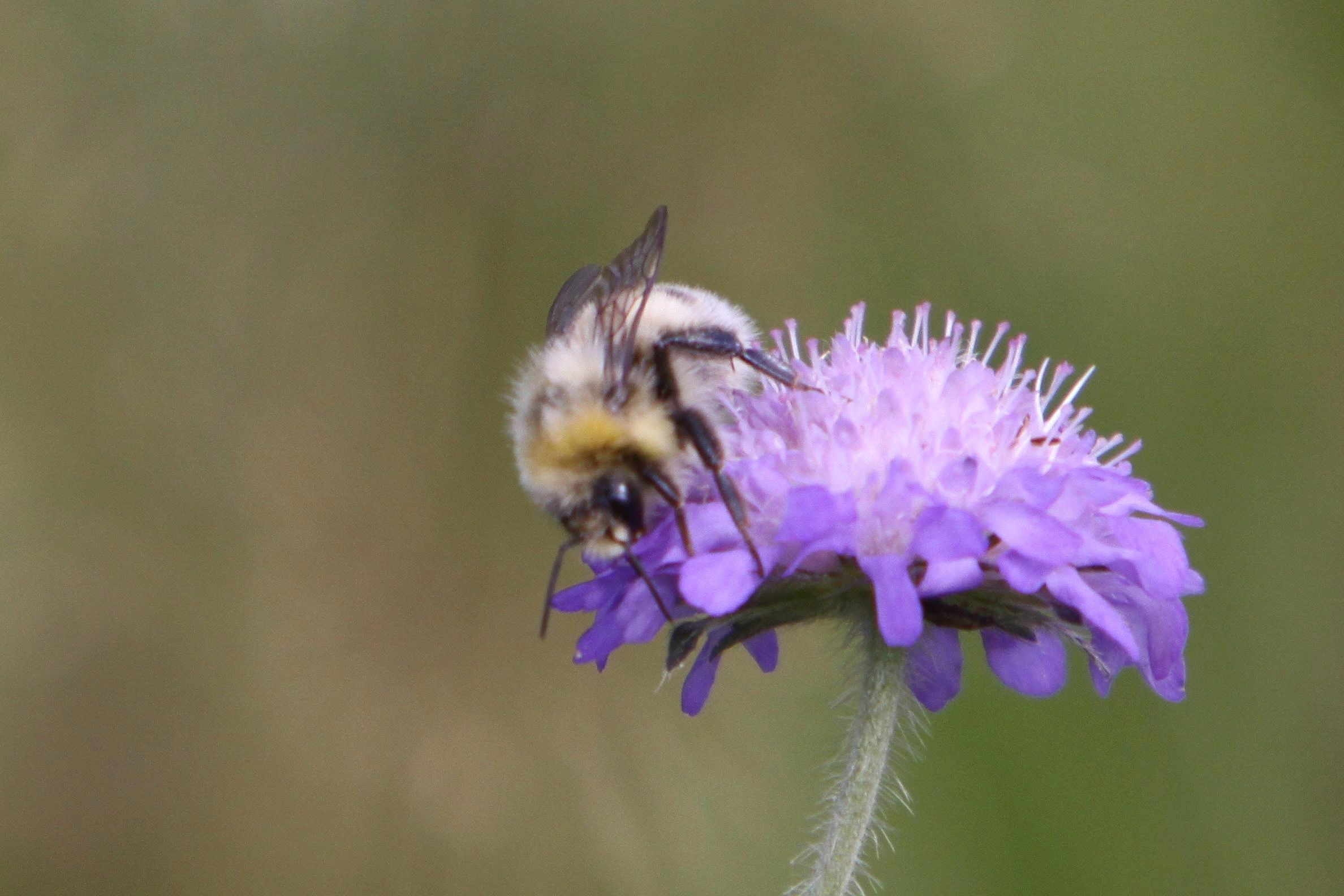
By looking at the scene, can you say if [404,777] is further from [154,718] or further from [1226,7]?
[1226,7]

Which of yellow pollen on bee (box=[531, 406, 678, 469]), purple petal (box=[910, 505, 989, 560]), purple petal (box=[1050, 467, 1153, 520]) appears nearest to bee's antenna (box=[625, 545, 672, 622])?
yellow pollen on bee (box=[531, 406, 678, 469])

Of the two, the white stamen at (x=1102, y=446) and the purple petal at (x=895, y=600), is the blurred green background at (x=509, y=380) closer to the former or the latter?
the white stamen at (x=1102, y=446)

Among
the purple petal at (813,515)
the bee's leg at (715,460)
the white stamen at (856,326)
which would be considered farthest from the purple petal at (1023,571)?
the white stamen at (856,326)

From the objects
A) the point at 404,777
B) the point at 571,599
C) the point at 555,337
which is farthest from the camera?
the point at 404,777

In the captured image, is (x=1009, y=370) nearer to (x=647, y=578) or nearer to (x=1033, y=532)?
(x=1033, y=532)

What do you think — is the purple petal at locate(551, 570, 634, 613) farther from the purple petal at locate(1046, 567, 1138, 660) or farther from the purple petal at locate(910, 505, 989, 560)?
the purple petal at locate(1046, 567, 1138, 660)

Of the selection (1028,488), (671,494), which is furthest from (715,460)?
(1028,488)

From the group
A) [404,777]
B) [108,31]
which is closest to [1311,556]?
[404,777]
